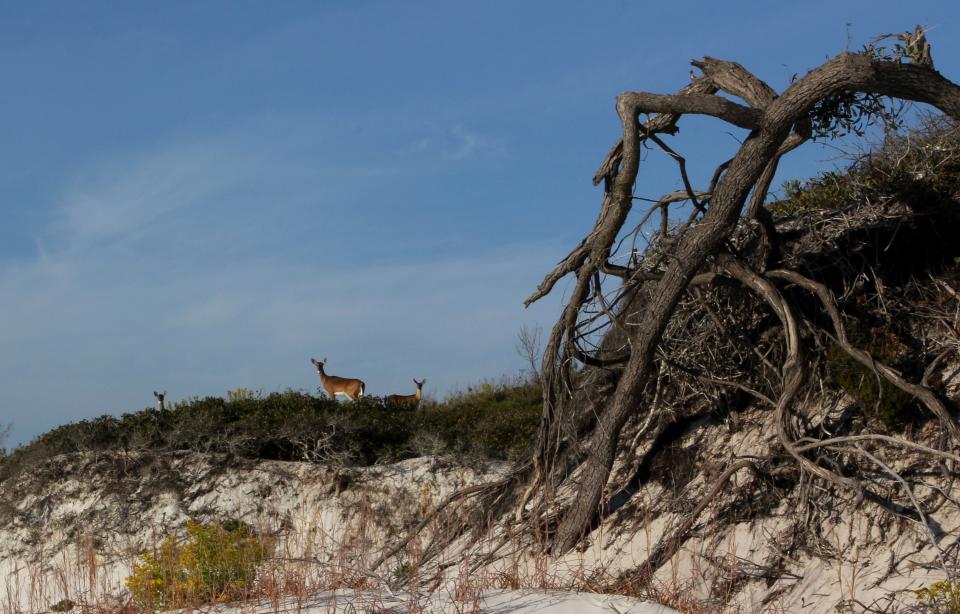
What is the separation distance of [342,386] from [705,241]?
9.90 meters

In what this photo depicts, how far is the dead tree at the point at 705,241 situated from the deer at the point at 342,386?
6999mm

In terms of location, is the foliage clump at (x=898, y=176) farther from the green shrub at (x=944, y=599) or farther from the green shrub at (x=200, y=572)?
the green shrub at (x=200, y=572)

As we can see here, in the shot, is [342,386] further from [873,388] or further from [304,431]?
[873,388]

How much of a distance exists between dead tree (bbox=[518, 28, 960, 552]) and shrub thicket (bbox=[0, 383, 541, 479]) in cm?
292

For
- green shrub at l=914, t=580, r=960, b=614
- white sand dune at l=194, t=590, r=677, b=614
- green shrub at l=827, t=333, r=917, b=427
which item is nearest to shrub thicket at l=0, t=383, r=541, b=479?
green shrub at l=827, t=333, r=917, b=427

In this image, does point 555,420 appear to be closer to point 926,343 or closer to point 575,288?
point 575,288

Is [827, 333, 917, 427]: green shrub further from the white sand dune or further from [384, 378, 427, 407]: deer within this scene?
[384, 378, 427, 407]: deer

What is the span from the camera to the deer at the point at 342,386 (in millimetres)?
18172

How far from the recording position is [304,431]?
584 inches

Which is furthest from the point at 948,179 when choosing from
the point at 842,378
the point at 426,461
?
the point at 426,461

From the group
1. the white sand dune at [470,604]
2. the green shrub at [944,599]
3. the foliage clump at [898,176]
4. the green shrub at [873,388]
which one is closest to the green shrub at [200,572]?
the white sand dune at [470,604]

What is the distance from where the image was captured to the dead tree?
9539 millimetres

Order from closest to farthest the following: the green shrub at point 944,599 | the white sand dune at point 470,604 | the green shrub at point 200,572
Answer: the green shrub at point 944,599
the white sand dune at point 470,604
the green shrub at point 200,572

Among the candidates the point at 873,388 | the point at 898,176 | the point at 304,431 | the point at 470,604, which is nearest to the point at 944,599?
the point at 873,388
